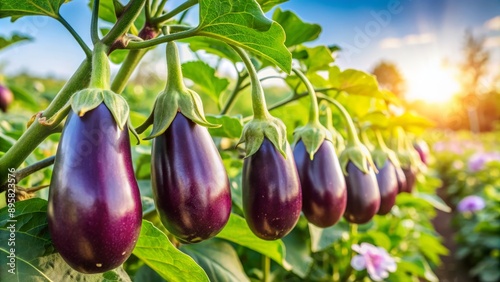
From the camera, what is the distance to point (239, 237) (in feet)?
2.81

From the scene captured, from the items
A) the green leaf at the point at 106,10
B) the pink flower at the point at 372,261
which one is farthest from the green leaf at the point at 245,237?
the pink flower at the point at 372,261

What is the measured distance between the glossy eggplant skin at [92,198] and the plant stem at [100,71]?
4cm

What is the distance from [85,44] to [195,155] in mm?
175

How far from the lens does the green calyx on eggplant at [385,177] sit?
93 cm

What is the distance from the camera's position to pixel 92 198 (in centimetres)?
40

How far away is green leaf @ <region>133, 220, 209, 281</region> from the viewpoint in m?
0.58

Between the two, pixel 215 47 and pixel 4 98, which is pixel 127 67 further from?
pixel 4 98

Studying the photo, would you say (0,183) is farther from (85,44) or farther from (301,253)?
(301,253)

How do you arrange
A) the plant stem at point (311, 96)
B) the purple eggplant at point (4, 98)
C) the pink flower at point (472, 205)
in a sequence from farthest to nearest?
the pink flower at point (472, 205)
the purple eggplant at point (4, 98)
the plant stem at point (311, 96)

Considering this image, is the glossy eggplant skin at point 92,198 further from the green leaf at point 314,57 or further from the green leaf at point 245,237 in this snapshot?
the green leaf at point 314,57

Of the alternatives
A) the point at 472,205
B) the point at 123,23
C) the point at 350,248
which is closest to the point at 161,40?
the point at 123,23

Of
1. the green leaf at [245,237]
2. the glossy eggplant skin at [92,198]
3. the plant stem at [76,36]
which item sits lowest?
the green leaf at [245,237]

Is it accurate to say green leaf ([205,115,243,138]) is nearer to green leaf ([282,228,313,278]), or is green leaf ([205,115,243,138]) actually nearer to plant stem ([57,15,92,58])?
plant stem ([57,15,92,58])

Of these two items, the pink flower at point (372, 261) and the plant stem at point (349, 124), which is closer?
the plant stem at point (349, 124)
